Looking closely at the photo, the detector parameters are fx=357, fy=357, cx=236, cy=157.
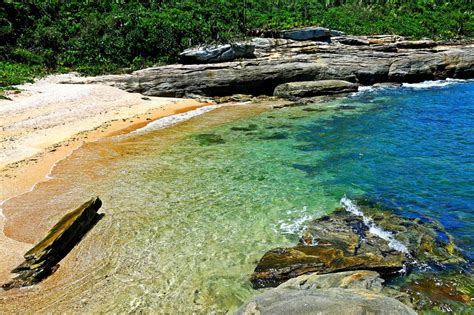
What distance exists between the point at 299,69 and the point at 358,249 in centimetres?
2842

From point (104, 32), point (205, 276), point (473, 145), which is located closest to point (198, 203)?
point (205, 276)

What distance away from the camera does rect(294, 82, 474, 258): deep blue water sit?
40.0 feet

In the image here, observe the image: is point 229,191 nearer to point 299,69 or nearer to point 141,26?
point 299,69

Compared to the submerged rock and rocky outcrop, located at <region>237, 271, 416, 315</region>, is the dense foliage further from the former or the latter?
rocky outcrop, located at <region>237, 271, 416, 315</region>

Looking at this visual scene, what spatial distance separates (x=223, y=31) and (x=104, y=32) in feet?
45.0

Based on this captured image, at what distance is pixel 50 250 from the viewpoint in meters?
9.29

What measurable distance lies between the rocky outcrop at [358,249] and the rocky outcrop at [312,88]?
76.6 feet

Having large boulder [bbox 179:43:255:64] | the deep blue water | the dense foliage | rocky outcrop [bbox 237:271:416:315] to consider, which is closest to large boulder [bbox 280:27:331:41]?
the dense foliage

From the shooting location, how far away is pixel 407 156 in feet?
56.9

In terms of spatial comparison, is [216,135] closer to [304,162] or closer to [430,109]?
[304,162]

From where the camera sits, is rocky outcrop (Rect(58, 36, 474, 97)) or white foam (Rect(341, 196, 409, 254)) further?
rocky outcrop (Rect(58, 36, 474, 97))

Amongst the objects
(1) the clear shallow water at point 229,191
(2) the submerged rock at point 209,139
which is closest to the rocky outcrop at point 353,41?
(1) the clear shallow water at point 229,191

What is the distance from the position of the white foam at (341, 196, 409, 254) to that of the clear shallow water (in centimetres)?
41

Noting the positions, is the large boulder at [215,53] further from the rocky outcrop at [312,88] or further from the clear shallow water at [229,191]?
the clear shallow water at [229,191]
